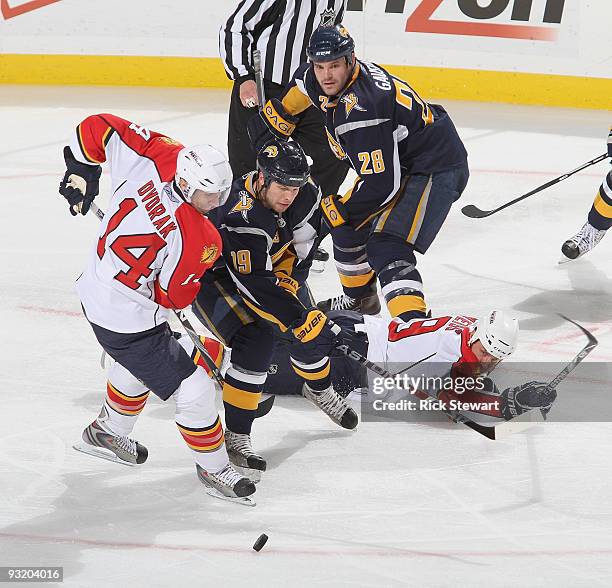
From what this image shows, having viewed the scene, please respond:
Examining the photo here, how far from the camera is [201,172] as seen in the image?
269cm

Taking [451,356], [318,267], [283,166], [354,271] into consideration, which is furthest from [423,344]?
[318,267]

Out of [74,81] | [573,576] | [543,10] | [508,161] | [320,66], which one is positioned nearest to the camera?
[573,576]

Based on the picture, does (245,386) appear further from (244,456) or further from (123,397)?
(123,397)

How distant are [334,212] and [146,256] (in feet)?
4.02

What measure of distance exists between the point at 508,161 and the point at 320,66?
110 inches

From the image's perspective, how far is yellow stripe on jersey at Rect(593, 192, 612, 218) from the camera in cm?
453

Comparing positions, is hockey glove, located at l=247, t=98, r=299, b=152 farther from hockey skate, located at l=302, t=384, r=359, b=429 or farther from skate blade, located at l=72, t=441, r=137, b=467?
skate blade, located at l=72, t=441, r=137, b=467

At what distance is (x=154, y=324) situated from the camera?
2.79 meters

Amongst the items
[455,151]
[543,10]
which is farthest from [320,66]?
[543,10]

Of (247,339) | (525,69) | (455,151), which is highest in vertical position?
(455,151)

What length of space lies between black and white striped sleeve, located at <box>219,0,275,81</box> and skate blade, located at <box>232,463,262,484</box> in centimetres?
181

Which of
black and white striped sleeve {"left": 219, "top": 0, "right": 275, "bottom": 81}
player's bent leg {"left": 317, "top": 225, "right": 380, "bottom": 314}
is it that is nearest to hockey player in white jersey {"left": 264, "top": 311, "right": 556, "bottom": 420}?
player's bent leg {"left": 317, "top": 225, "right": 380, "bottom": 314}

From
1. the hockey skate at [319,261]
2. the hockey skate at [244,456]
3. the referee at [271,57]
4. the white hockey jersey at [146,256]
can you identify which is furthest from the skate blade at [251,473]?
the hockey skate at [319,261]

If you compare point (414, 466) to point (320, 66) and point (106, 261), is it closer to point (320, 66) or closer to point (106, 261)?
point (106, 261)
